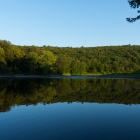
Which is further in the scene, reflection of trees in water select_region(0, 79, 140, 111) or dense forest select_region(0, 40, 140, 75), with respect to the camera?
dense forest select_region(0, 40, 140, 75)

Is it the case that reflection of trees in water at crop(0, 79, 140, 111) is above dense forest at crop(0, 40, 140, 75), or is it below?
below

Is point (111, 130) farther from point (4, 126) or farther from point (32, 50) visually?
point (32, 50)

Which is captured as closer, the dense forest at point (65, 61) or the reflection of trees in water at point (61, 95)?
the reflection of trees in water at point (61, 95)

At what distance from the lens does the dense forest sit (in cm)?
10341

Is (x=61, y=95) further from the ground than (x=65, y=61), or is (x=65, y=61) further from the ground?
(x=65, y=61)

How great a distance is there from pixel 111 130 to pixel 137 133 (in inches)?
69.6

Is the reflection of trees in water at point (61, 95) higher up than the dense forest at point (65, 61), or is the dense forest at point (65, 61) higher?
the dense forest at point (65, 61)

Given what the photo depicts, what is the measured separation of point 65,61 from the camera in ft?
416

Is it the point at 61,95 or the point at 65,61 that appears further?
the point at 65,61

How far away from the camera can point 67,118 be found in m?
20.0

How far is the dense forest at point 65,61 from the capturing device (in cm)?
10341

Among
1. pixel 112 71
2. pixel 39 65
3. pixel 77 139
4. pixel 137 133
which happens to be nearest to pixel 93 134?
pixel 77 139

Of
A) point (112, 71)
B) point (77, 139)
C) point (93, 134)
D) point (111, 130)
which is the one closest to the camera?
point (77, 139)

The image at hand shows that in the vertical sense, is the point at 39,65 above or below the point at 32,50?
below
